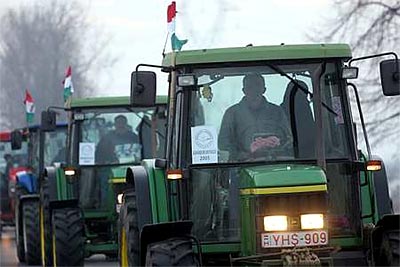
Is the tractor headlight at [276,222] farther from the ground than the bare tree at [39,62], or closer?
closer

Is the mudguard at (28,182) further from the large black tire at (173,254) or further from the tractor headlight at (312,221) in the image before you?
the tractor headlight at (312,221)

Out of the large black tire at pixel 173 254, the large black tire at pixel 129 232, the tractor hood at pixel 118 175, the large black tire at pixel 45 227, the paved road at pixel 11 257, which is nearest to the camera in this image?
the large black tire at pixel 173 254

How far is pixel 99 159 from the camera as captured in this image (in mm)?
15773

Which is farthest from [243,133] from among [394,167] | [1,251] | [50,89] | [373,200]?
[50,89]

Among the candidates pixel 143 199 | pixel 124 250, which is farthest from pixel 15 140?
pixel 143 199

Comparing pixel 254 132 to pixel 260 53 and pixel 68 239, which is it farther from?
pixel 68 239

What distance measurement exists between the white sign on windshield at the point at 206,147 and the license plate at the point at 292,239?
0.87 metres

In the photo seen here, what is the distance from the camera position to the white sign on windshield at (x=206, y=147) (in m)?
9.15

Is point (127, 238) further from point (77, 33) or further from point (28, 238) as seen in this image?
point (77, 33)

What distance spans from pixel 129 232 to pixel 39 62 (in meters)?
47.0

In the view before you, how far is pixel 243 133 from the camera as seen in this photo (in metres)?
Result: 9.16

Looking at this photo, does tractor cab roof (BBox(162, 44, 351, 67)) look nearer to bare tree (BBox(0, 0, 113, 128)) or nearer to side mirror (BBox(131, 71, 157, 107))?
side mirror (BBox(131, 71, 157, 107))

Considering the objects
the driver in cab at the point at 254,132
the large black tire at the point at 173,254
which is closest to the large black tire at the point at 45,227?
the driver in cab at the point at 254,132

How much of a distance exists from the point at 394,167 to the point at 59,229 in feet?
15.6
